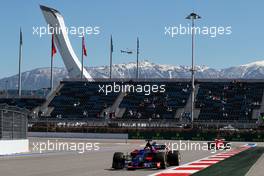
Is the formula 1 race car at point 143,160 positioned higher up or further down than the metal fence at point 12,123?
further down

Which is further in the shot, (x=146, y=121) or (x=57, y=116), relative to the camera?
(x=57, y=116)

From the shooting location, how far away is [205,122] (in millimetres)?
72062

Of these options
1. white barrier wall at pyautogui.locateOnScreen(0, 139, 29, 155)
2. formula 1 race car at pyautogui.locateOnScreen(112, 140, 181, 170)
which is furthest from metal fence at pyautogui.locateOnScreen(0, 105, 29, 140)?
formula 1 race car at pyautogui.locateOnScreen(112, 140, 181, 170)

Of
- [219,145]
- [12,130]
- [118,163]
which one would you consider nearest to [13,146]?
[12,130]

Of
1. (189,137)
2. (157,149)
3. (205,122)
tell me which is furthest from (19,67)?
(157,149)

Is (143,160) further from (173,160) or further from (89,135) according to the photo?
(89,135)

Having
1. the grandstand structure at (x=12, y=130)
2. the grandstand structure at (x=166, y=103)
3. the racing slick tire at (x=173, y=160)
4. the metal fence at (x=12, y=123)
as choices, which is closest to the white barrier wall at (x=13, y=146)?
the grandstand structure at (x=12, y=130)

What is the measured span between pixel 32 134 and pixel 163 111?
2160 centimetres

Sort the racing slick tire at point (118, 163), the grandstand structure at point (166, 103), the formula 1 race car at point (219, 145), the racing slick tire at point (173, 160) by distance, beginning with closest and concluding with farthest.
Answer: the racing slick tire at point (118, 163), the racing slick tire at point (173, 160), the formula 1 race car at point (219, 145), the grandstand structure at point (166, 103)

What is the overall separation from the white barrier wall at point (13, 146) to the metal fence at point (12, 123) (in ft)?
0.82

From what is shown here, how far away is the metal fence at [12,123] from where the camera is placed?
28047mm

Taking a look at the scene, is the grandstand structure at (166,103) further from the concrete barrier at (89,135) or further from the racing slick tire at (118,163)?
the racing slick tire at (118,163)

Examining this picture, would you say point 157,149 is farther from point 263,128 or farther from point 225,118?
point 225,118

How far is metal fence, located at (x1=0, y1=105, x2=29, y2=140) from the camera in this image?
2805 cm
